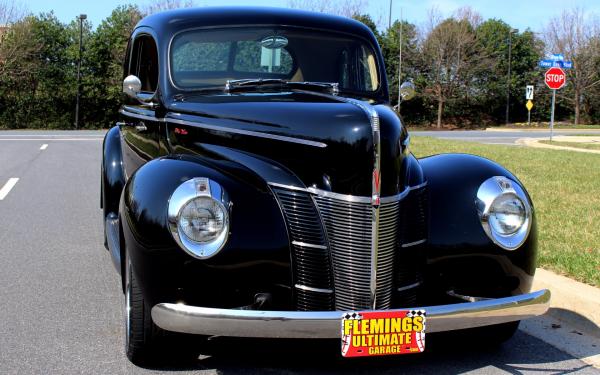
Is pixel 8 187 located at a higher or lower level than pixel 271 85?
lower

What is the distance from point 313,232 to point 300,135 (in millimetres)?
512

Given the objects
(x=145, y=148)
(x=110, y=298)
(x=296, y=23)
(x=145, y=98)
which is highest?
(x=296, y=23)

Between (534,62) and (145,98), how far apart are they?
49129mm

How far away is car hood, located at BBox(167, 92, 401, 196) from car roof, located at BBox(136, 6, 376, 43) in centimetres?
87

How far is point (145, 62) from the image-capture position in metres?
5.34

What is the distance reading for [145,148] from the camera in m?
4.93

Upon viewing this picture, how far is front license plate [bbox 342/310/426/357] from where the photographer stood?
3.17 m

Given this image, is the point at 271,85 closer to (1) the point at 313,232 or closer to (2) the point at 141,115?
(2) the point at 141,115

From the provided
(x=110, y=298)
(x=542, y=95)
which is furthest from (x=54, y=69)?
(x=110, y=298)

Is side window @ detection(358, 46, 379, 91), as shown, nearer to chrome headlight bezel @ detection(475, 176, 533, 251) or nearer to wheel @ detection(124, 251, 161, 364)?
chrome headlight bezel @ detection(475, 176, 533, 251)

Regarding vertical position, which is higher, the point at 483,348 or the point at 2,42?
the point at 2,42

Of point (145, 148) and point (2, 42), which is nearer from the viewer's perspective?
point (145, 148)

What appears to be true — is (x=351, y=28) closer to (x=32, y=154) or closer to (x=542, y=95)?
(x=32, y=154)

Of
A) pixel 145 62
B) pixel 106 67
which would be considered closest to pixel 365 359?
pixel 145 62
